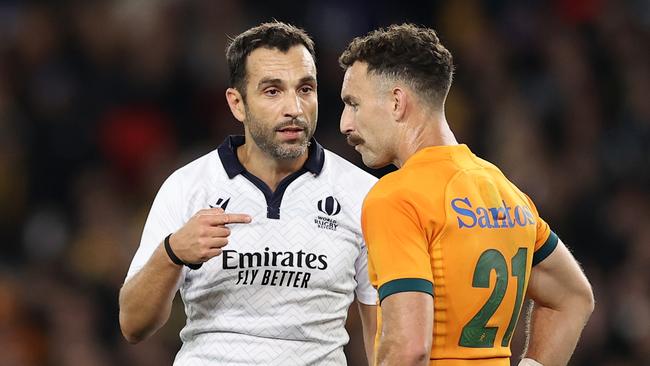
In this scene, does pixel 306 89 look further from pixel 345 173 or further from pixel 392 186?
pixel 392 186

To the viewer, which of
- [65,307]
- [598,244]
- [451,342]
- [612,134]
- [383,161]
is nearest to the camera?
[451,342]

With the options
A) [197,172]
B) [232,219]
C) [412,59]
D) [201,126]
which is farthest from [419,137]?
[201,126]

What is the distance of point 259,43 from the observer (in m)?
4.42

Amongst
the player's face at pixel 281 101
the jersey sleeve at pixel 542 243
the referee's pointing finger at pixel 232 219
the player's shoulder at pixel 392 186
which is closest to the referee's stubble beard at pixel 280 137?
the player's face at pixel 281 101

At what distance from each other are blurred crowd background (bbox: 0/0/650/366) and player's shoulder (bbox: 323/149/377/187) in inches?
121

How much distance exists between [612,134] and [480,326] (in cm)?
561

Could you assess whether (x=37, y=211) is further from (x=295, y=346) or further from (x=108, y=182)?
(x=295, y=346)

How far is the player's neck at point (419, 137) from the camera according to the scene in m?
3.72

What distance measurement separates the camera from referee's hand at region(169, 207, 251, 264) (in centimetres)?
381

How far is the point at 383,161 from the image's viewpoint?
382 centimetres

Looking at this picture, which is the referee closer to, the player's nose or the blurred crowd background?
the player's nose

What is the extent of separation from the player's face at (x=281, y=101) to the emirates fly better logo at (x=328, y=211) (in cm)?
21

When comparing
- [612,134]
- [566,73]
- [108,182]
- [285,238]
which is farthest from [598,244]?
[285,238]

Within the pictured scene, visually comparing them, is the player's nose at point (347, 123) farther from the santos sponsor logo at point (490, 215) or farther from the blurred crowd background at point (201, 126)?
the blurred crowd background at point (201, 126)
